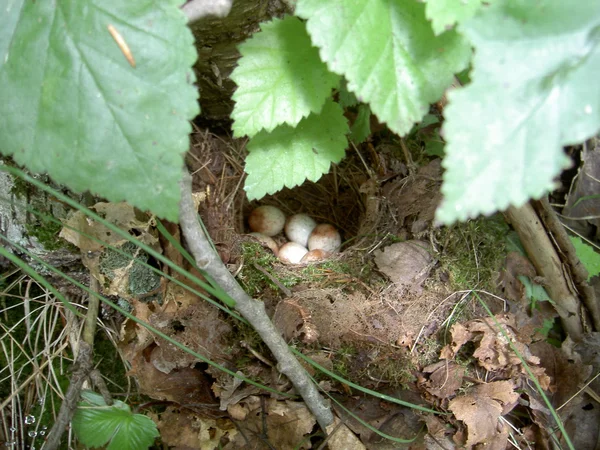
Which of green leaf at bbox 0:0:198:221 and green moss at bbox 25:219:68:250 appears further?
green moss at bbox 25:219:68:250

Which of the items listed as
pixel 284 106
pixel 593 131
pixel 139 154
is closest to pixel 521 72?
pixel 593 131

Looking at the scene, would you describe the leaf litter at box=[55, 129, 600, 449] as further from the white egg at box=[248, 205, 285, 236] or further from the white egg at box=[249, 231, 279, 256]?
the white egg at box=[248, 205, 285, 236]

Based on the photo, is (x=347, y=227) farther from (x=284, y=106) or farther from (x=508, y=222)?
(x=284, y=106)

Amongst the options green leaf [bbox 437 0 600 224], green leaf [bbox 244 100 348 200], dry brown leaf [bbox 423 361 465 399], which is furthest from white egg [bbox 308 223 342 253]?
green leaf [bbox 437 0 600 224]

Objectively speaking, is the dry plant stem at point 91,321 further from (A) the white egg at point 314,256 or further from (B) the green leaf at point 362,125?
(B) the green leaf at point 362,125

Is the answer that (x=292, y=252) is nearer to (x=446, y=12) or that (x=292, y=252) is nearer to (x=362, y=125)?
(x=362, y=125)

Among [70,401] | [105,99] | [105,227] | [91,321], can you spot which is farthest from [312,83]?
[70,401]
